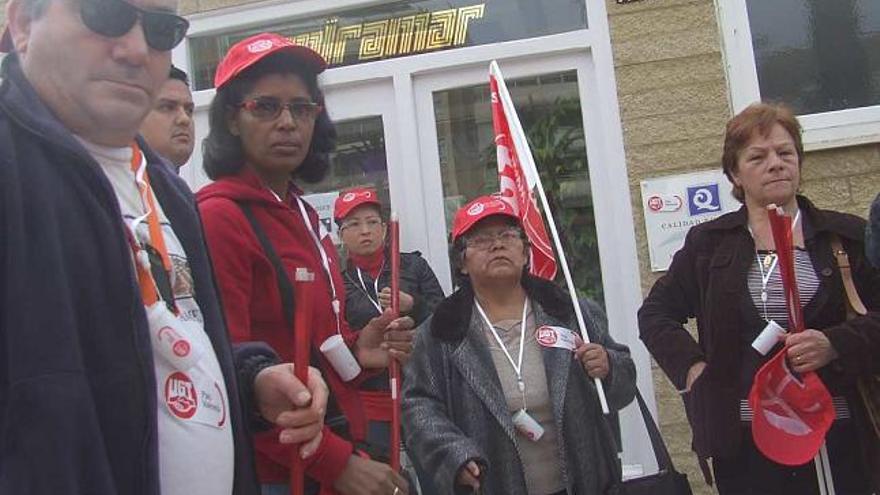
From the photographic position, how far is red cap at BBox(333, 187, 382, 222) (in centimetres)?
463

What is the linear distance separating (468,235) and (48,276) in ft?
7.22

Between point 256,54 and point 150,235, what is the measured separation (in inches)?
34.0

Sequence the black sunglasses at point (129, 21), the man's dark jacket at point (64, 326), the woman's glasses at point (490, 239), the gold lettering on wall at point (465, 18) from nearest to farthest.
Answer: the man's dark jacket at point (64, 326)
the black sunglasses at point (129, 21)
the woman's glasses at point (490, 239)
the gold lettering on wall at point (465, 18)

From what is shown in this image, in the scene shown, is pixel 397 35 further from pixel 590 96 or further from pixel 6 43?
pixel 6 43

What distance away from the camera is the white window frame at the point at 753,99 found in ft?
14.3

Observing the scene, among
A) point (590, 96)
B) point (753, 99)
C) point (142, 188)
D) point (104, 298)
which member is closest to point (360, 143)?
point (590, 96)

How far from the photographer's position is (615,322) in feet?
15.3

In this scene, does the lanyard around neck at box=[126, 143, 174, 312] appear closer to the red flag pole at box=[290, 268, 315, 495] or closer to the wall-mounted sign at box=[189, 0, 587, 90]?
the red flag pole at box=[290, 268, 315, 495]

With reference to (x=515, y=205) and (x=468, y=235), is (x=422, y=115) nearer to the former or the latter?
(x=515, y=205)

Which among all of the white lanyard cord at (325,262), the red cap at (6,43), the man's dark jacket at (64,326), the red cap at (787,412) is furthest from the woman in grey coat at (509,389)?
the red cap at (6,43)

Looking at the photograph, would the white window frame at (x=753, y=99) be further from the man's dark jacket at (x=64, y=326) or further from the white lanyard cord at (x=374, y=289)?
the man's dark jacket at (x=64, y=326)

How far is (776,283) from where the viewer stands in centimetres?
288

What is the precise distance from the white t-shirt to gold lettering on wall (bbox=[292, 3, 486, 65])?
367 cm

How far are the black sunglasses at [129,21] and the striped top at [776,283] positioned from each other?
2.12 metres
